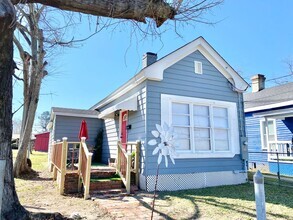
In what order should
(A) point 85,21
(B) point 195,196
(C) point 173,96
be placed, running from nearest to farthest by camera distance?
(A) point 85,21 < (B) point 195,196 < (C) point 173,96

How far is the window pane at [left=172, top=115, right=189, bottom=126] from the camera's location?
7832 mm

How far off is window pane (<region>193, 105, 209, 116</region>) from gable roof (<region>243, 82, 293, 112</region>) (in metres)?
5.69

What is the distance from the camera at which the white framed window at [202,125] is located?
25.6 ft

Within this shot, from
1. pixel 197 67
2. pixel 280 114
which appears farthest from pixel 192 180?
pixel 280 114

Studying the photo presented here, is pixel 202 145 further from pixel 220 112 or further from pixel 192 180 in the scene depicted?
pixel 220 112

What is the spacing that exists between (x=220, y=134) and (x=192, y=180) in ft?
6.62

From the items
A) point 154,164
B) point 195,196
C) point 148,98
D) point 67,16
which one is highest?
point 67,16

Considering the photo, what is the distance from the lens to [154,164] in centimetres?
727

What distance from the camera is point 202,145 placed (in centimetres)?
823

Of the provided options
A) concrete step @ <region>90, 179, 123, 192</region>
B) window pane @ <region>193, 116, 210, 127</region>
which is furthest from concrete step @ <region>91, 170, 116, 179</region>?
window pane @ <region>193, 116, 210, 127</region>

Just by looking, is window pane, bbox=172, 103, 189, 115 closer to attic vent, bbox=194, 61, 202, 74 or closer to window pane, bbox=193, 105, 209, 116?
window pane, bbox=193, 105, 209, 116

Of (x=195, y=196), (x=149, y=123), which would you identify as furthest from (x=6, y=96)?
(x=195, y=196)

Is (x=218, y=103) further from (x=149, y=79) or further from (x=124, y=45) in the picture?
(x=124, y=45)

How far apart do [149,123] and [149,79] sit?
139 cm
